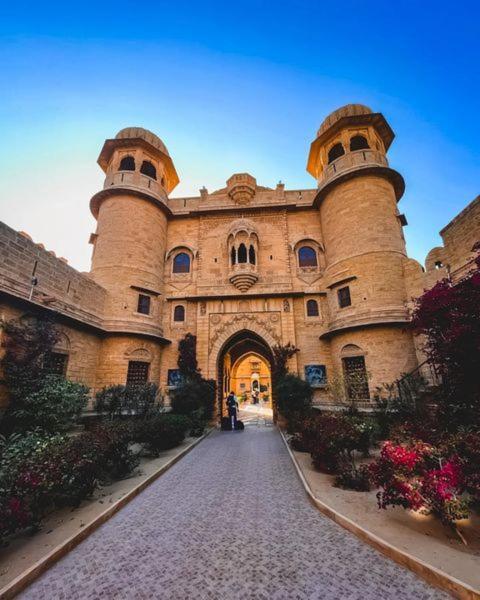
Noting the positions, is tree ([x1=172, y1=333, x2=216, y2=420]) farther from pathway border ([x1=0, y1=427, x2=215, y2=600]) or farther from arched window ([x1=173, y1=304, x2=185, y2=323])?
pathway border ([x1=0, y1=427, x2=215, y2=600])

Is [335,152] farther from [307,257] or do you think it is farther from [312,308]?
Answer: [312,308]

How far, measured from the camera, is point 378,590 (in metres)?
2.66

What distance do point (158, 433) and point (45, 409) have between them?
11.2ft

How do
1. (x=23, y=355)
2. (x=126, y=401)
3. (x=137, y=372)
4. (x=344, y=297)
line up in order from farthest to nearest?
(x=344, y=297)
(x=137, y=372)
(x=126, y=401)
(x=23, y=355)

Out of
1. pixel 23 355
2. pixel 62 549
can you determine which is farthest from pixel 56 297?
pixel 62 549

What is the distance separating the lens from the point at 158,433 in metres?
8.00

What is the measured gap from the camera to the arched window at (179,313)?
1617 centimetres

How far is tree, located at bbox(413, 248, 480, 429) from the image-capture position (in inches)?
199

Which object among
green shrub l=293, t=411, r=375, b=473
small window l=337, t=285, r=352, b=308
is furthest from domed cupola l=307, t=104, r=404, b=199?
green shrub l=293, t=411, r=375, b=473

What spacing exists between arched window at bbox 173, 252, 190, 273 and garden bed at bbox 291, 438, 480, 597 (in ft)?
46.7

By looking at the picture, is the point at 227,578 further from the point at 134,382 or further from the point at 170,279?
the point at 170,279

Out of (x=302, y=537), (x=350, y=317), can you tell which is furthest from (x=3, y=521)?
(x=350, y=317)

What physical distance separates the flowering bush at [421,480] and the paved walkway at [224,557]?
Result: 81 cm

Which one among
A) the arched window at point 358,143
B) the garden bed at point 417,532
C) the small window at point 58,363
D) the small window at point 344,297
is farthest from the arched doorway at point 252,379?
the garden bed at point 417,532
